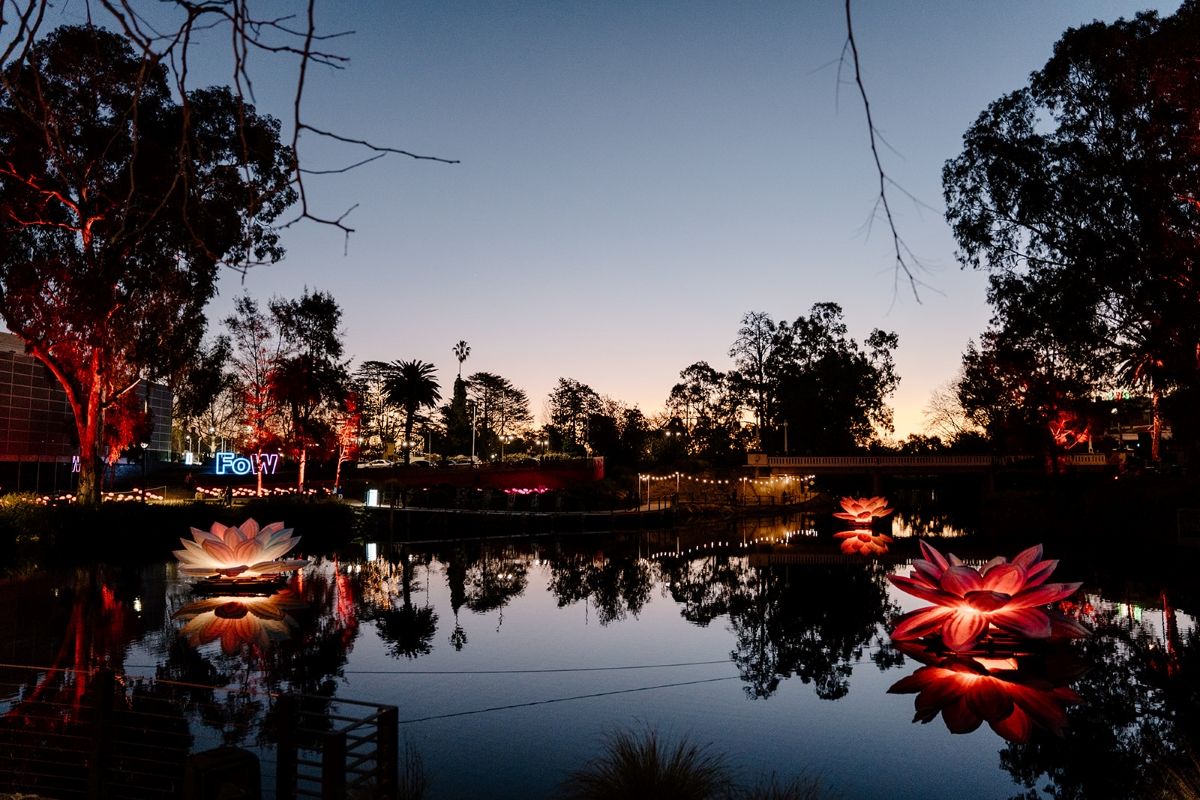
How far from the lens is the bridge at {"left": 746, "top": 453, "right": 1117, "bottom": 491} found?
58.1 metres

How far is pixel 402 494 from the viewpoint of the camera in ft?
154

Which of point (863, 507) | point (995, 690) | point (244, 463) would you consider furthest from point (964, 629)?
point (244, 463)

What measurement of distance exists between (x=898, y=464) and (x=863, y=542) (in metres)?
32.1

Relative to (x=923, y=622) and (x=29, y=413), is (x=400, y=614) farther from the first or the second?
(x=29, y=413)

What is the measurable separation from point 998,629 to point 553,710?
5.85 m

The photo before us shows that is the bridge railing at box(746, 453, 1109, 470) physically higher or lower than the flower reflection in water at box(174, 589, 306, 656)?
higher

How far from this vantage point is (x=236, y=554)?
16844 millimetres

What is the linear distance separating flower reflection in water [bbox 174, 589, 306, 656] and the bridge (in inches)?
1973

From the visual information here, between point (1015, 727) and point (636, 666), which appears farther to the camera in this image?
point (636, 666)

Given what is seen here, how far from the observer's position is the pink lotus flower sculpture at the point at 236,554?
16.8m

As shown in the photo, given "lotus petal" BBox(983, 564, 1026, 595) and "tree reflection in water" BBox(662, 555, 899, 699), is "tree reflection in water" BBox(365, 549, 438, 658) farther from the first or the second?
"lotus petal" BBox(983, 564, 1026, 595)

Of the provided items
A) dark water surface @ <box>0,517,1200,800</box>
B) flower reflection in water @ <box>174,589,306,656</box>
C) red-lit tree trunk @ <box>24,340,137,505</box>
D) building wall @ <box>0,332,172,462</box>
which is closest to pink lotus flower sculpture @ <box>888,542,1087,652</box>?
dark water surface @ <box>0,517,1200,800</box>

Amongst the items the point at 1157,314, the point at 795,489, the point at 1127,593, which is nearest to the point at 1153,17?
the point at 1157,314

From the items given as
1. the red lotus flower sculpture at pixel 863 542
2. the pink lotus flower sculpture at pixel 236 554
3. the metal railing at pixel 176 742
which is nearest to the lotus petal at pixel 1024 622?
the metal railing at pixel 176 742
